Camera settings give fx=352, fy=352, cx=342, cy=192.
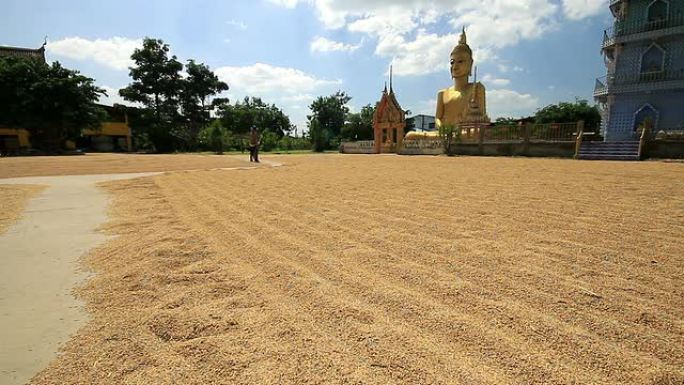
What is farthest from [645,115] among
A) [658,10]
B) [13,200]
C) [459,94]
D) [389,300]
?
[13,200]

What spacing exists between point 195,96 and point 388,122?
17.9 metres

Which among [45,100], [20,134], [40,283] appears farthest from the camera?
[20,134]

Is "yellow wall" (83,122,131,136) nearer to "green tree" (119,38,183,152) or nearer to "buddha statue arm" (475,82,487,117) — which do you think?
"green tree" (119,38,183,152)

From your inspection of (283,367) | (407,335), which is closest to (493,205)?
(407,335)

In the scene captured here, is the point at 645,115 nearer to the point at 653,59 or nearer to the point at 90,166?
the point at 653,59

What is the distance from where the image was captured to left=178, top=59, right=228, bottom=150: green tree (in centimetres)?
3061

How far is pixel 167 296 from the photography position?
1.99 metres

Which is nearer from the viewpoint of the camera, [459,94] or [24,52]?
[459,94]

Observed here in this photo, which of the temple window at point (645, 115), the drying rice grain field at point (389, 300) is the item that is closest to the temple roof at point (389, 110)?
the temple window at point (645, 115)

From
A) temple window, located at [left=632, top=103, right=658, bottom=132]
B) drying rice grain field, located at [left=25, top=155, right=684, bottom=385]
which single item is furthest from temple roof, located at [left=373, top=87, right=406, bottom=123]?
drying rice grain field, located at [left=25, top=155, right=684, bottom=385]

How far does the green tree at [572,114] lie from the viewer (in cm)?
3145

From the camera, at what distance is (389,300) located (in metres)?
1.89

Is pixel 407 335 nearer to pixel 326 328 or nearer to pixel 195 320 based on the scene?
pixel 326 328

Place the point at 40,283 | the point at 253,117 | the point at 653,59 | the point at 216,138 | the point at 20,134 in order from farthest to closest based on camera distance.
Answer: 1. the point at 253,117
2. the point at 216,138
3. the point at 20,134
4. the point at 653,59
5. the point at 40,283
